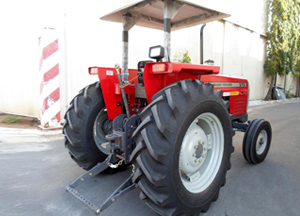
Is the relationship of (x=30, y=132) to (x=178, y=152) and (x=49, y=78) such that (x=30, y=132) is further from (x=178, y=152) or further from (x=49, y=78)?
(x=178, y=152)

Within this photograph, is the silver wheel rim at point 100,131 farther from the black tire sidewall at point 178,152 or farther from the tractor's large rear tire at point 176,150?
the black tire sidewall at point 178,152

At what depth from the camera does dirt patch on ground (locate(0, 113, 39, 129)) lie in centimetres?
529

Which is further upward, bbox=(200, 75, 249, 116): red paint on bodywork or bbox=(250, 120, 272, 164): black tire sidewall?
bbox=(200, 75, 249, 116): red paint on bodywork

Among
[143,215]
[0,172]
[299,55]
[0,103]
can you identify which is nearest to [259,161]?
[143,215]

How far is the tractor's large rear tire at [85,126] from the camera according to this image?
2535mm

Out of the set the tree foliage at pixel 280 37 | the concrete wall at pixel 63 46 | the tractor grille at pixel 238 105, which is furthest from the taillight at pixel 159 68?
Answer: the tree foliage at pixel 280 37

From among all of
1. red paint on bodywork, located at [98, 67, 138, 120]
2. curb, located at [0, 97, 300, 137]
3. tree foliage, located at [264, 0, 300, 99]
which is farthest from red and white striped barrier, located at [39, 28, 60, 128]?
tree foliage, located at [264, 0, 300, 99]

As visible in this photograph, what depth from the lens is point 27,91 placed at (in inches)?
231

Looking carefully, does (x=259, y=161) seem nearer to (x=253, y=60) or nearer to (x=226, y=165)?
(x=226, y=165)

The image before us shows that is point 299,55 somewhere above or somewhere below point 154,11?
above

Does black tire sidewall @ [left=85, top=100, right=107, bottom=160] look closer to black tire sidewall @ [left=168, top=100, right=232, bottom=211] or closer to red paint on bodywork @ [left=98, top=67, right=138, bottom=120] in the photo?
red paint on bodywork @ [left=98, top=67, right=138, bottom=120]

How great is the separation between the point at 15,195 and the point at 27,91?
4.13 meters

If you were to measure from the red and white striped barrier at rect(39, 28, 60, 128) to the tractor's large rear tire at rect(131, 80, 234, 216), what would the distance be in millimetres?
3841

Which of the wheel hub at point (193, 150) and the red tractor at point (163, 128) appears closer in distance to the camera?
the red tractor at point (163, 128)
